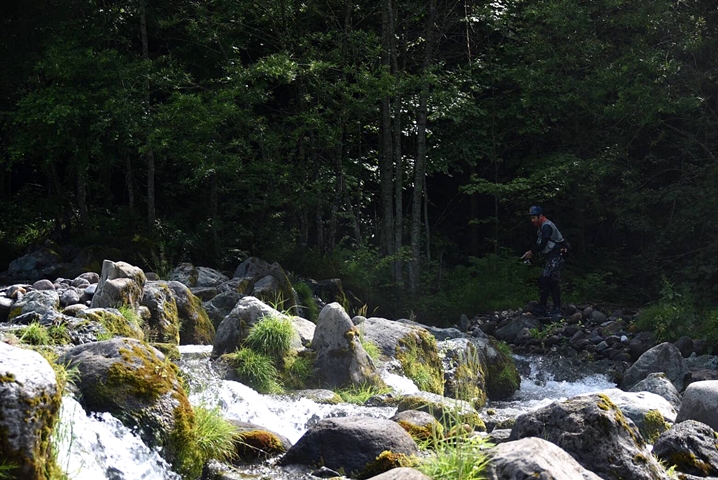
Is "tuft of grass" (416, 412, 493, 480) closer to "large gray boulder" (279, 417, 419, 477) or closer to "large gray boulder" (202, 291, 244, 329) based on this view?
"large gray boulder" (279, 417, 419, 477)

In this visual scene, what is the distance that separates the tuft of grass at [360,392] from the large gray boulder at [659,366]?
14.3 feet

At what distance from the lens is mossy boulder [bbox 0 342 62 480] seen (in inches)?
172

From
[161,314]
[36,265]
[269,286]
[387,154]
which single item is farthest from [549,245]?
[36,265]

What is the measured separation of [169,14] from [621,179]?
10294mm

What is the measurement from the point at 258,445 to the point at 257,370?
2.28 meters

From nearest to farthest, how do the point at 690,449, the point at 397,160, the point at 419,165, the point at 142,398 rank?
the point at 142,398, the point at 690,449, the point at 419,165, the point at 397,160

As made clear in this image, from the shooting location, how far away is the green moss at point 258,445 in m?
6.38

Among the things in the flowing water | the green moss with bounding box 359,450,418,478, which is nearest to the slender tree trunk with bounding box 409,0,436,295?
the flowing water

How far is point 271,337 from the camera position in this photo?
9.22 metres

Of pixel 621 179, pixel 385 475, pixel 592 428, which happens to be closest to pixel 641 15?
pixel 621 179

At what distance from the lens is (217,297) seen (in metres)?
12.4

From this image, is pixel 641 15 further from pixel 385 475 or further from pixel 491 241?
pixel 385 475

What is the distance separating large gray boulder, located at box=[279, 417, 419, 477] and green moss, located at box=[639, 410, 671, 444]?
2473 millimetres

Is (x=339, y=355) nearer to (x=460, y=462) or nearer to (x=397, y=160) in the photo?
(x=460, y=462)
